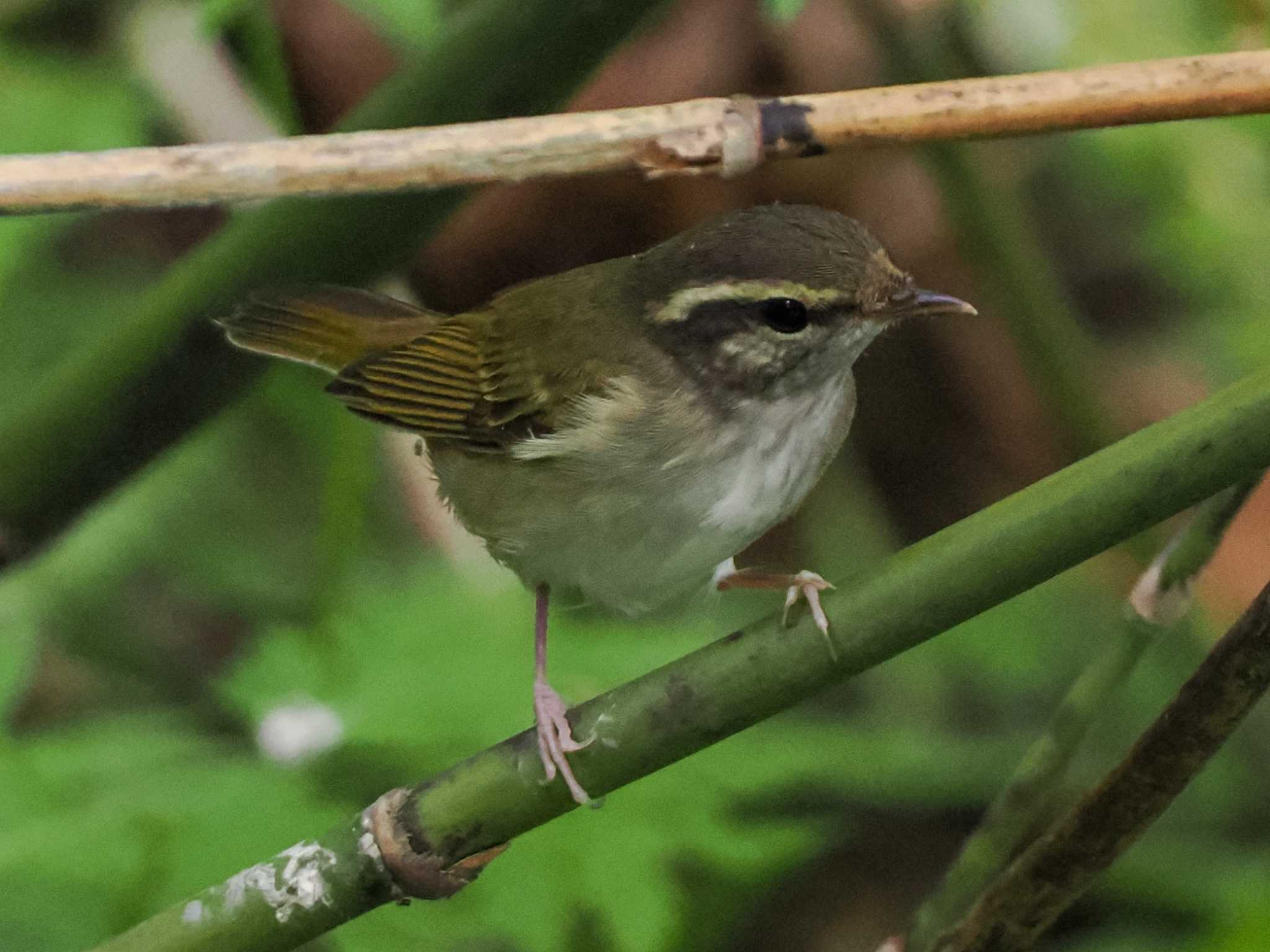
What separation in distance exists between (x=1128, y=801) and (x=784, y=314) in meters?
0.91

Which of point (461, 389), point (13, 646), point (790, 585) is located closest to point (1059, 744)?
point (790, 585)

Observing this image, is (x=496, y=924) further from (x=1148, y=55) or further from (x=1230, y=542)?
(x=1230, y=542)

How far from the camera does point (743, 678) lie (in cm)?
151

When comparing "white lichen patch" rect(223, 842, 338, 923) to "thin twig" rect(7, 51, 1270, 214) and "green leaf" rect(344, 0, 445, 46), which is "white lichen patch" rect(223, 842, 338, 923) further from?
"green leaf" rect(344, 0, 445, 46)

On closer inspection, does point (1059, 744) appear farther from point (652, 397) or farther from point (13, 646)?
point (13, 646)

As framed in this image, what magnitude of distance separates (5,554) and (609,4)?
1.30 metres

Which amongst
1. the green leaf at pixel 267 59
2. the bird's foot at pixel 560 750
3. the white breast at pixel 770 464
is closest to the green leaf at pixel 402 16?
the green leaf at pixel 267 59

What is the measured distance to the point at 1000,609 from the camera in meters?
3.75

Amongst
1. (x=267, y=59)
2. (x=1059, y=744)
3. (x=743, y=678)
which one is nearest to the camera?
(x=743, y=678)

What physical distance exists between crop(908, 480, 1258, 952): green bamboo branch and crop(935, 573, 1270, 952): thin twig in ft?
0.47

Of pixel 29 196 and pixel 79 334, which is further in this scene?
pixel 79 334

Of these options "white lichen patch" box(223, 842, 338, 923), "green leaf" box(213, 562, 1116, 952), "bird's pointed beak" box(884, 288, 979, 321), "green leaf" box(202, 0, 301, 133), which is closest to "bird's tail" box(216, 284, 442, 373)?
"green leaf" box(202, 0, 301, 133)

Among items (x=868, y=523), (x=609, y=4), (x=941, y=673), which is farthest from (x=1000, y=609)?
(x=609, y=4)

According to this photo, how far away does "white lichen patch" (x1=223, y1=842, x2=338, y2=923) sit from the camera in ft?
5.24
